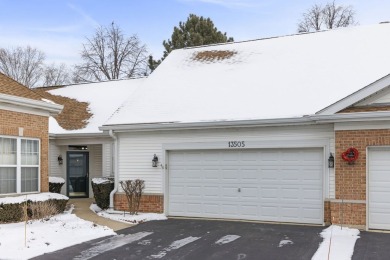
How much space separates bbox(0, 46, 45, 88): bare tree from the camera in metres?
45.9

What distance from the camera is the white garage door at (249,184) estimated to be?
12727mm

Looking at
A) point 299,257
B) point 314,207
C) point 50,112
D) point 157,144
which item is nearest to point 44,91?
point 50,112

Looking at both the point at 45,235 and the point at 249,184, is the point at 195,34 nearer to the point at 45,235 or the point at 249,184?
the point at 249,184

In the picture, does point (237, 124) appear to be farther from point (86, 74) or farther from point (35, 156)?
point (86, 74)

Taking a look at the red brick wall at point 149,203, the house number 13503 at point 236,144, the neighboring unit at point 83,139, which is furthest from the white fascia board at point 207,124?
the neighboring unit at point 83,139

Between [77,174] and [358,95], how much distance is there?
13403mm

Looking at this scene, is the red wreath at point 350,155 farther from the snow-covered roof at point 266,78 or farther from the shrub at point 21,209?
the shrub at point 21,209

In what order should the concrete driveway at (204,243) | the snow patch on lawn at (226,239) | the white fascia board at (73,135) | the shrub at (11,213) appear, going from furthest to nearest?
the white fascia board at (73,135) → the shrub at (11,213) → the snow patch on lawn at (226,239) → the concrete driveway at (204,243)

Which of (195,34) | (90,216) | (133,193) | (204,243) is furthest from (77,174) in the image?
(195,34)

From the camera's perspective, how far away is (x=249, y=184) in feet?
44.2

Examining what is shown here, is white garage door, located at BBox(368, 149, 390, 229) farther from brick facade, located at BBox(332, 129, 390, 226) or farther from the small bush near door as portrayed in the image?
the small bush near door

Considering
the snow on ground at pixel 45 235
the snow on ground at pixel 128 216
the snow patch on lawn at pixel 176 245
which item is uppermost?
the snow on ground at pixel 45 235

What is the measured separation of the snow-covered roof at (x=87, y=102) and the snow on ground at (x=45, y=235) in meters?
6.73

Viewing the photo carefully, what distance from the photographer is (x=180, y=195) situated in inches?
568
